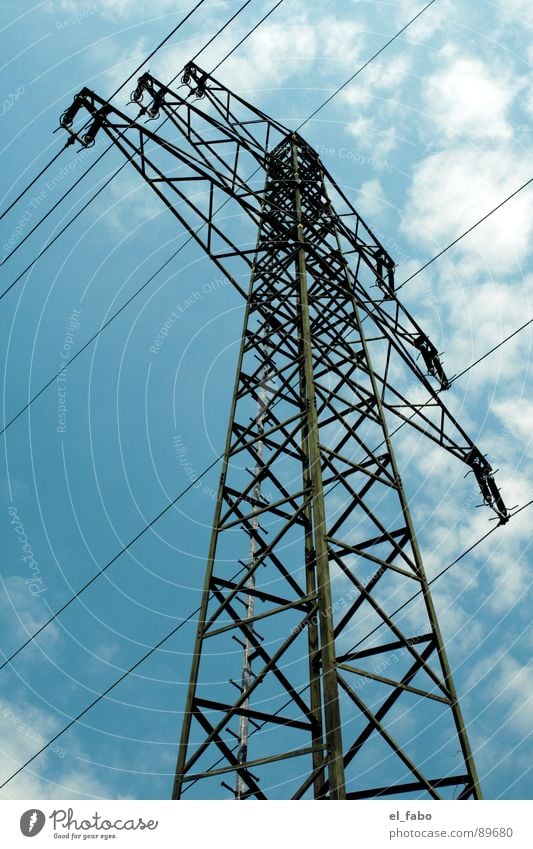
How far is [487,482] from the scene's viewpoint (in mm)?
14914

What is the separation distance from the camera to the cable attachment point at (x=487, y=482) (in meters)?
14.6

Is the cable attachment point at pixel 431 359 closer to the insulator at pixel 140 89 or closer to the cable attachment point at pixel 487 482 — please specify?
the cable attachment point at pixel 487 482

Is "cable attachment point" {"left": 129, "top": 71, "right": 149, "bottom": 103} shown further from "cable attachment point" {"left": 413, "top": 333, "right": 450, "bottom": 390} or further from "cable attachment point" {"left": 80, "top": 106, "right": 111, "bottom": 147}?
"cable attachment point" {"left": 413, "top": 333, "right": 450, "bottom": 390}

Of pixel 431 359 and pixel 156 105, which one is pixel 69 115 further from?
pixel 431 359

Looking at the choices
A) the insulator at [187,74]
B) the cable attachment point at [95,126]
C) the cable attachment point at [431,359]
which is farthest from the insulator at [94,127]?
the cable attachment point at [431,359]

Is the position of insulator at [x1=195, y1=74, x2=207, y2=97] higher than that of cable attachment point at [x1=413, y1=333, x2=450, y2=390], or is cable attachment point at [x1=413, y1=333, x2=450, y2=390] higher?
insulator at [x1=195, y1=74, x2=207, y2=97]

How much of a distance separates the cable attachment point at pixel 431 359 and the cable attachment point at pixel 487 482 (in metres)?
1.75

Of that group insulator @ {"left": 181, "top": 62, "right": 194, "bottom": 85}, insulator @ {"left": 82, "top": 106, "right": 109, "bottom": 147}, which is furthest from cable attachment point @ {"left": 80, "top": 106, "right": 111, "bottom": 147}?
insulator @ {"left": 181, "top": 62, "right": 194, "bottom": 85}

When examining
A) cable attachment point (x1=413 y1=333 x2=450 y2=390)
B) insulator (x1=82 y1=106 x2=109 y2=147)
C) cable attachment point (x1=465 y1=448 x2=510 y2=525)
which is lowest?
cable attachment point (x1=465 y1=448 x2=510 y2=525)

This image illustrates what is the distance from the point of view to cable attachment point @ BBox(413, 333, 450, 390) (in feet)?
49.6

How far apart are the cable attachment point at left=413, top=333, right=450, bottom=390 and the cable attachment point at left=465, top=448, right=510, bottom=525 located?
1.75m

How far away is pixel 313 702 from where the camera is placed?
6.87m
